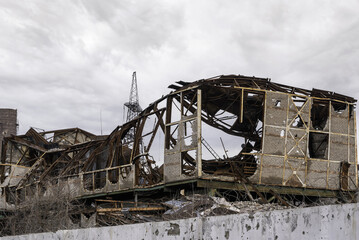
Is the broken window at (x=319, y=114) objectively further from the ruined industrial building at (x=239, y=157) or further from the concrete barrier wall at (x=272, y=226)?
the concrete barrier wall at (x=272, y=226)

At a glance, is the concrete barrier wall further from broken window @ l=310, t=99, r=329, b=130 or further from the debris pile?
broken window @ l=310, t=99, r=329, b=130

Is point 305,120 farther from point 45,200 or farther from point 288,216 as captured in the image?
point 288,216

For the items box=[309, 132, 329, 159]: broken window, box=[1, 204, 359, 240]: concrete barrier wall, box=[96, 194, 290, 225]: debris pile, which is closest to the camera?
box=[1, 204, 359, 240]: concrete barrier wall

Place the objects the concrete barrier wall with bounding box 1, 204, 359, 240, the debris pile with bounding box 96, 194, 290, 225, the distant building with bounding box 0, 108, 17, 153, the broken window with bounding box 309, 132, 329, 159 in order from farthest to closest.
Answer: the distant building with bounding box 0, 108, 17, 153 → the broken window with bounding box 309, 132, 329, 159 → the debris pile with bounding box 96, 194, 290, 225 → the concrete barrier wall with bounding box 1, 204, 359, 240

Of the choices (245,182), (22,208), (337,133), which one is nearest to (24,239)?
(245,182)

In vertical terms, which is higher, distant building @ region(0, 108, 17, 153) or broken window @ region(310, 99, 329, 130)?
distant building @ region(0, 108, 17, 153)

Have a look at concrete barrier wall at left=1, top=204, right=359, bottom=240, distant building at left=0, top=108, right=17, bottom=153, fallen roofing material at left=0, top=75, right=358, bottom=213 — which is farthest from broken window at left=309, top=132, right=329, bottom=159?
distant building at left=0, top=108, right=17, bottom=153

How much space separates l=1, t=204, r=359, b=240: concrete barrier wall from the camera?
595 cm

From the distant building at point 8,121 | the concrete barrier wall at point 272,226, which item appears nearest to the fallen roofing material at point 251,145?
the concrete barrier wall at point 272,226

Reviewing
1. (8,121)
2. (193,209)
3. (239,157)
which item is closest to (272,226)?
(193,209)

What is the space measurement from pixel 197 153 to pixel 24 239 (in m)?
6.99

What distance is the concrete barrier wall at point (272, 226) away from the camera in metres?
5.95

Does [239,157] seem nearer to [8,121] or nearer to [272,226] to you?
[272,226]

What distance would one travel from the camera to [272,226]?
6.50 m
